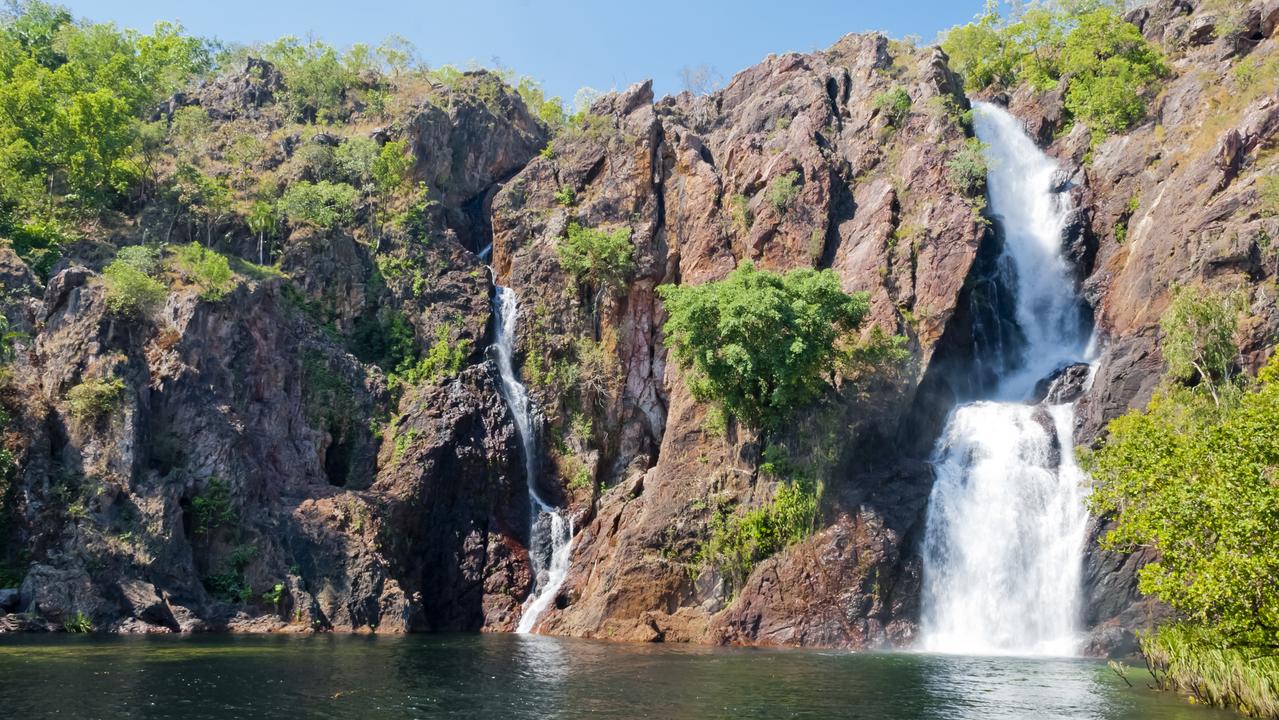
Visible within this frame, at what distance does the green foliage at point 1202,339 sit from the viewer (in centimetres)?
3538

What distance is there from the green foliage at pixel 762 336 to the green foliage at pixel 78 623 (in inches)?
1025

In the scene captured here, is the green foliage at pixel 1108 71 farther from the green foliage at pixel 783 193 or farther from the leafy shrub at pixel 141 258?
the leafy shrub at pixel 141 258

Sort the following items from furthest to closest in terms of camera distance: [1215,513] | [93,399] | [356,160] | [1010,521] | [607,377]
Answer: [356,160]
[607,377]
[93,399]
[1010,521]
[1215,513]

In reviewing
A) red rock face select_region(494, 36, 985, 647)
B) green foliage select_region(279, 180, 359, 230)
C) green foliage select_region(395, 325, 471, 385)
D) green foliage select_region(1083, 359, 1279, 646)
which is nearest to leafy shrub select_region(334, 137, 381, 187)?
green foliage select_region(279, 180, 359, 230)

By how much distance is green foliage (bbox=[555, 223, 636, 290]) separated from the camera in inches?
2016

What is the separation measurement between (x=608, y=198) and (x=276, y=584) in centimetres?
2900

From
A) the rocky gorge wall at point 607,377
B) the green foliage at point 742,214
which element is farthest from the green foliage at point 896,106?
the green foliage at point 742,214

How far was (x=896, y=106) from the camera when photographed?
2114 inches

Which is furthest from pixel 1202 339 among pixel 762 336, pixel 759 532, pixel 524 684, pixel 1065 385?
pixel 524 684

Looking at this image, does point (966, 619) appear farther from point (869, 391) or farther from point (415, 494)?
point (415, 494)

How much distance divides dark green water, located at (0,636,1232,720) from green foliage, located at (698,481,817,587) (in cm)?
671

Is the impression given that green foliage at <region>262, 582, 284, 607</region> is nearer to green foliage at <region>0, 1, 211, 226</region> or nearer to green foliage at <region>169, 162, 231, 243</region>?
green foliage at <region>169, 162, 231, 243</region>

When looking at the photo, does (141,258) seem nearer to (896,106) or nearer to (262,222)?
(262,222)

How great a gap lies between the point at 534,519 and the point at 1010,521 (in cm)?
2253
